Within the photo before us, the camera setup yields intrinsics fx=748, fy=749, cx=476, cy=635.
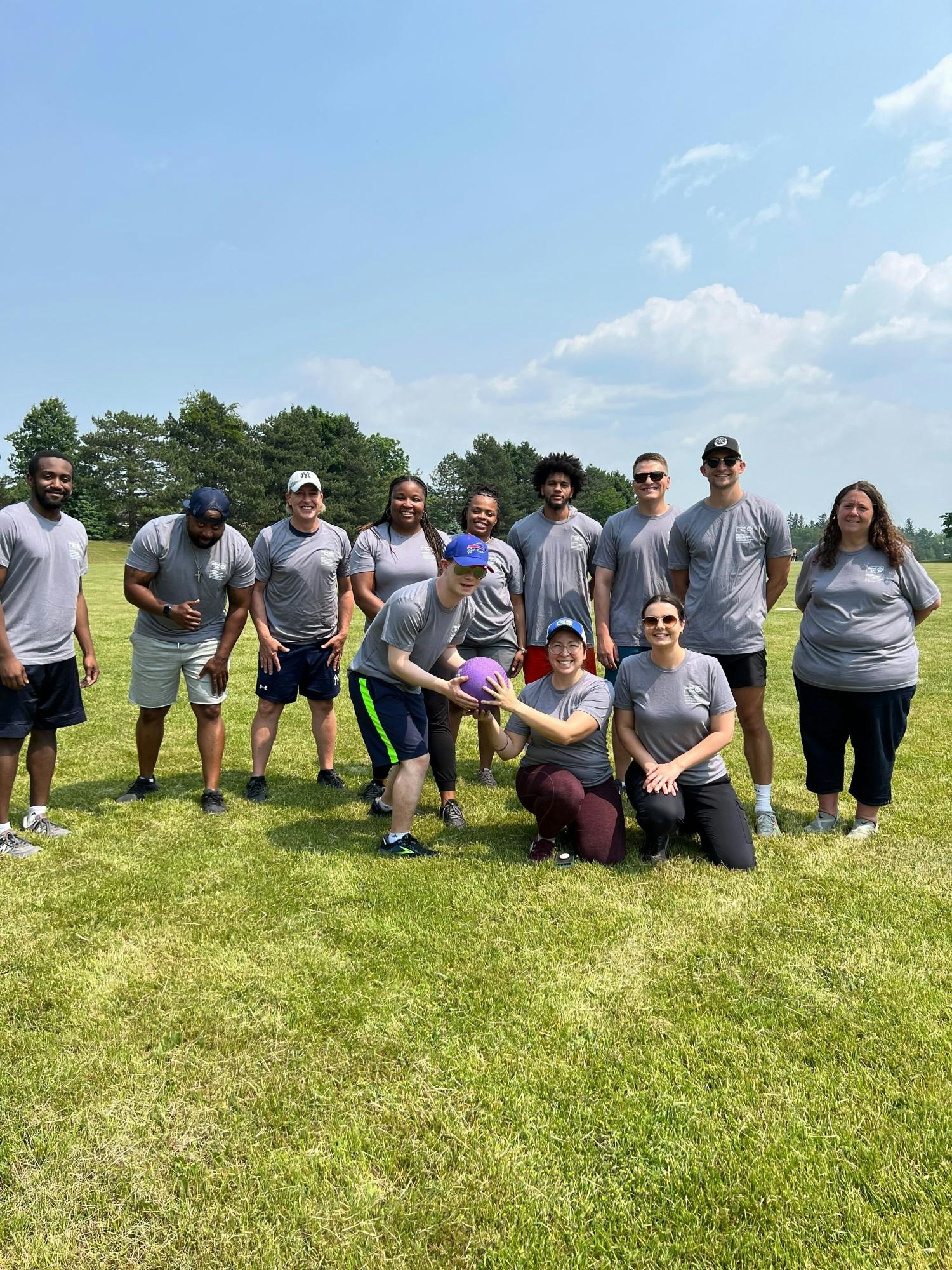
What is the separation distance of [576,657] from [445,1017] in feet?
7.48

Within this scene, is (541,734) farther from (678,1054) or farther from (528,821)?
(678,1054)

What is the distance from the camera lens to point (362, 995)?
10.3ft

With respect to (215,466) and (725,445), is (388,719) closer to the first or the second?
(725,445)

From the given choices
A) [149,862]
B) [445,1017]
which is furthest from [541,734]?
[149,862]

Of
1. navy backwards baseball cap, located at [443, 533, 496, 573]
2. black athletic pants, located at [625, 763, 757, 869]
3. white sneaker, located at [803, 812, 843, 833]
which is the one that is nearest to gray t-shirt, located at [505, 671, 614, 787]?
black athletic pants, located at [625, 763, 757, 869]

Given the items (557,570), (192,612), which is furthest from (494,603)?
(192,612)

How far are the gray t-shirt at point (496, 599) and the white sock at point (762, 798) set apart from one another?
2178 mm

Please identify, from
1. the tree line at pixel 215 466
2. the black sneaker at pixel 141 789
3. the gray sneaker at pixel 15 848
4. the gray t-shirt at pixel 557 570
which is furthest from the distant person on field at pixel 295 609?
the tree line at pixel 215 466

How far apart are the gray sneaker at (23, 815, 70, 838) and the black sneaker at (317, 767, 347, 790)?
198cm

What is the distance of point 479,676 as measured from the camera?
4602 millimetres

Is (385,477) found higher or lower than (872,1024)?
higher

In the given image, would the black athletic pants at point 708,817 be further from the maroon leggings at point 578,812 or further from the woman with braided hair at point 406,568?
the woman with braided hair at point 406,568

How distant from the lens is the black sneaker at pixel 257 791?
5891 millimetres

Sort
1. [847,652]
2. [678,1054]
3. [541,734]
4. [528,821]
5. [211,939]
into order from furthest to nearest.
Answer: [528,821]
[847,652]
[541,734]
[211,939]
[678,1054]
